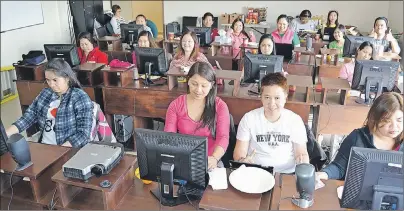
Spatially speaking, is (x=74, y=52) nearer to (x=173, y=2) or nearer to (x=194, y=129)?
(x=194, y=129)

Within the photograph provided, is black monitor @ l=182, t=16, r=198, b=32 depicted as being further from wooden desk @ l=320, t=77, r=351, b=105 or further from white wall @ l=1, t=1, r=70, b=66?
wooden desk @ l=320, t=77, r=351, b=105

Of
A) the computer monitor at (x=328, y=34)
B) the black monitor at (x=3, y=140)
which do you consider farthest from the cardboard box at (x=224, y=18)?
the black monitor at (x=3, y=140)

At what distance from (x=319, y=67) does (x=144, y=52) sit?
83.4 inches

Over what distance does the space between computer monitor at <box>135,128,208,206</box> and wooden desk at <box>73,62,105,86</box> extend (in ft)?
6.37

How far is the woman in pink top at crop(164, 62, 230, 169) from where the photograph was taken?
2.10 meters

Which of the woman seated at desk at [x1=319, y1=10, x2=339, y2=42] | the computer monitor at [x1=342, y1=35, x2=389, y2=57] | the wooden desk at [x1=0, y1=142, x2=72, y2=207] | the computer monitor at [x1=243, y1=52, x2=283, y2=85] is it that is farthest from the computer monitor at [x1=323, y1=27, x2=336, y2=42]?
the wooden desk at [x1=0, y1=142, x2=72, y2=207]

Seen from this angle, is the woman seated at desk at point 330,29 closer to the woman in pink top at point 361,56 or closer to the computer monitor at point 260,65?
the woman in pink top at point 361,56

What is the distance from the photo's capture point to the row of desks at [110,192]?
1.50 meters

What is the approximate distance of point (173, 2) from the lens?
27.6 ft

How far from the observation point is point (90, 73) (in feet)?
11.0

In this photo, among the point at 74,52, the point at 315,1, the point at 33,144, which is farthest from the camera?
the point at 315,1

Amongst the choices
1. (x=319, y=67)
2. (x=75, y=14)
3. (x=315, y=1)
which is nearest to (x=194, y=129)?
(x=319, y=67)

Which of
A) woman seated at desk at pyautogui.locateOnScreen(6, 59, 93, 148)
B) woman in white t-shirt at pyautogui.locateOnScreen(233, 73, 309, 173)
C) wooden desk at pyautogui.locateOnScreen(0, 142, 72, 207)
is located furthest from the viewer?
woman seated at desk at pyautogui.locateOnScreen(6, 59, 93, 148)

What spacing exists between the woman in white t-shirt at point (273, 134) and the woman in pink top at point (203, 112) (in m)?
0.13
